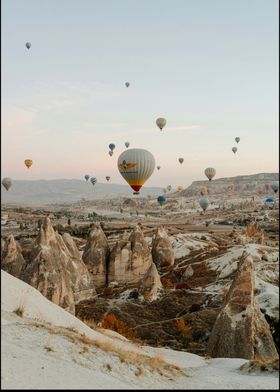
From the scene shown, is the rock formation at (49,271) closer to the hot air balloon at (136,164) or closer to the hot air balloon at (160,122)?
the hot air balloon at (136,164)

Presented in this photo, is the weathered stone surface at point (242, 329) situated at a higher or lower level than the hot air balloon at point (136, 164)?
lower

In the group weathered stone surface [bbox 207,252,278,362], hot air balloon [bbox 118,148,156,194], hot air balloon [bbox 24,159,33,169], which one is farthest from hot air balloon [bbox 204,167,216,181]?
weathered stone surface [bbox 207,252,278,362]

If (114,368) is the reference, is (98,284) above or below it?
below

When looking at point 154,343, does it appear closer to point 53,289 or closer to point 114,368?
point 53,289

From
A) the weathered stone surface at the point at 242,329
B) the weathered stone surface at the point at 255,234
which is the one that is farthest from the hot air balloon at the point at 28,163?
the weathered stone surface at the point at 242,329

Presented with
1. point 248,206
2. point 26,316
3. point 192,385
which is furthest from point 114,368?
point 248,206

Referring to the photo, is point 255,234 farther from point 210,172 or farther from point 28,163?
point 28,163
